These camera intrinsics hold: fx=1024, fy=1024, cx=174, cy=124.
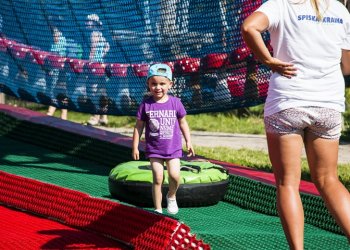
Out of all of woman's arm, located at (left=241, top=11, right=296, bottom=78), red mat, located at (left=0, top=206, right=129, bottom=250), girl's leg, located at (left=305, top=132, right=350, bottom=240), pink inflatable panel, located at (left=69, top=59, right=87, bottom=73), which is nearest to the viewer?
woman's arm, located at (left=241, top=11, right=296, bottom=78)

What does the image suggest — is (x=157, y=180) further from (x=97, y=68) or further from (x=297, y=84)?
(x=97, y=68)

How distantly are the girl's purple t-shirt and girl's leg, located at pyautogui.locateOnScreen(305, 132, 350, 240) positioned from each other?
156 centimetres

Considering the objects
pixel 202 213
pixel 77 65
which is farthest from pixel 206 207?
pixel 77 65

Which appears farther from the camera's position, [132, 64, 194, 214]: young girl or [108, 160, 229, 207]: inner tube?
[108, 160, 229, 207]: inner tube

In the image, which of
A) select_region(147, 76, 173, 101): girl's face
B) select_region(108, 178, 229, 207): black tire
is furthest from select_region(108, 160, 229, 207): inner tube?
select_region(147, 76, 173, 101): girl's face

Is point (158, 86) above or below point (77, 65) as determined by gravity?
above

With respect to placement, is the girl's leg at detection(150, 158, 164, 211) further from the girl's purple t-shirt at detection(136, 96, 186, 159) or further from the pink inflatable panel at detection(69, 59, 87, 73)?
the pink inflatable panel at detection(69, 59, 87, 73)

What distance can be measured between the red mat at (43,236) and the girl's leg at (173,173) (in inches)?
26.0

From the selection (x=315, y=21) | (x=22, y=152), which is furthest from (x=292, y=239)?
(x=22, y=152)

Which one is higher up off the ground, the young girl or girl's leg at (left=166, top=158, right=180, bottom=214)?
the young girl

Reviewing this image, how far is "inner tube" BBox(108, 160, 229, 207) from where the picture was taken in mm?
7406

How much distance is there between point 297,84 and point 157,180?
191 centimetres

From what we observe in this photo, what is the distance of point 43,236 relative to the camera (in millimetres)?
6441

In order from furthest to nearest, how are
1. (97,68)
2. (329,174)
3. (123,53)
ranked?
(97,68), (123,53), (329,174)
